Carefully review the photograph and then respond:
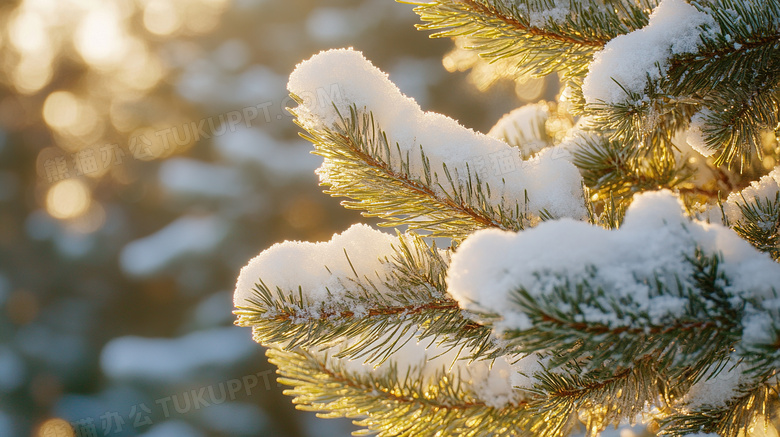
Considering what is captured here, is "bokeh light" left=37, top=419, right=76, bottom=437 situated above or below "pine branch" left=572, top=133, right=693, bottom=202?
below

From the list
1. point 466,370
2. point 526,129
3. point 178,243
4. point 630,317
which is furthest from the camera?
point 178,243

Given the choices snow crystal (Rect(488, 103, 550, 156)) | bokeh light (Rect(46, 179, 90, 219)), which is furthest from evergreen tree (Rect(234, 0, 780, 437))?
bokeh light (Rect(46, 179, 90, 219))

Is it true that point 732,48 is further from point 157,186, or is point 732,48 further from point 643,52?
point 157,186

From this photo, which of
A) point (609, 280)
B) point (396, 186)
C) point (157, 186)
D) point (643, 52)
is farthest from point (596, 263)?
point (157, 186)

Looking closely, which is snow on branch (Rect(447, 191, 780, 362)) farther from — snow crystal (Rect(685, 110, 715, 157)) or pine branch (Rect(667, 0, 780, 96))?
snow crystal (Rect(685, 110, 715, 157))

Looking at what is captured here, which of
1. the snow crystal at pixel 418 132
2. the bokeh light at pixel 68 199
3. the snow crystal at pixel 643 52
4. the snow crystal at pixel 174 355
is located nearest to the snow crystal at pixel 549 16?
the snow crystal at pixel 643 52

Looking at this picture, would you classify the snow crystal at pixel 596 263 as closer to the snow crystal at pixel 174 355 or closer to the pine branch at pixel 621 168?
the pine branch at pixel 621 168

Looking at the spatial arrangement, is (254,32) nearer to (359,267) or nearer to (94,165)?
(94,165)
